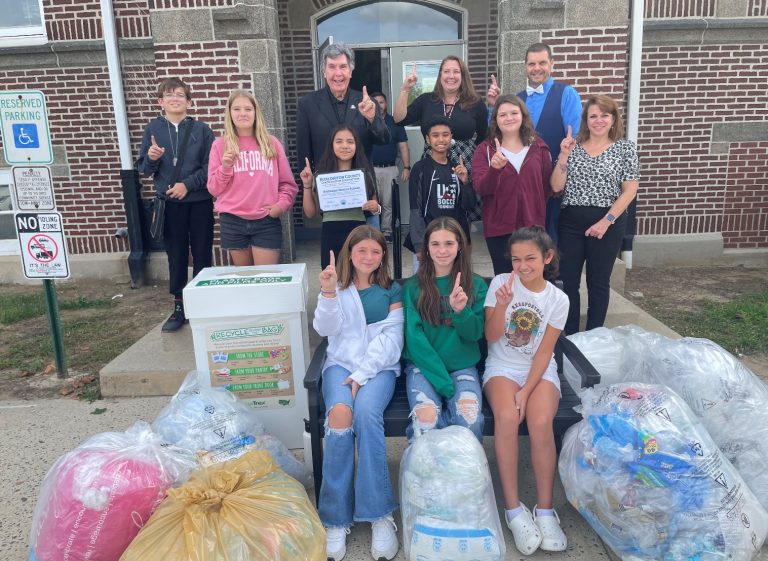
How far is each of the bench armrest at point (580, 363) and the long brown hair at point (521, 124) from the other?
126 centimetres

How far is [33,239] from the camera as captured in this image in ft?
14.7

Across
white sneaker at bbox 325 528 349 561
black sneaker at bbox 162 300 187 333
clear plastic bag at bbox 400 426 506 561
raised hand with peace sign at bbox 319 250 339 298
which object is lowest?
white sneaker at bbox 325 528 349 561

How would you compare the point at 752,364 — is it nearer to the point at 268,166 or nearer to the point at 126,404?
the point at 268,166

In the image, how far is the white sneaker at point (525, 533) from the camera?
2.68 m

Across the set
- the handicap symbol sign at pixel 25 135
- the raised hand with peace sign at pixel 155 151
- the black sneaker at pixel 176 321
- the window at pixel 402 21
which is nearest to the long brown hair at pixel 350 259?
the raised hand with peace sign at pixel 155 151

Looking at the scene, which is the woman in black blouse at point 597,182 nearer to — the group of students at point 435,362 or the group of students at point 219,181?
the group of students at point 435,362

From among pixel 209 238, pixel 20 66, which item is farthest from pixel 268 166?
pixel 20 66

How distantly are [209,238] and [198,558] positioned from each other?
9.49 ft

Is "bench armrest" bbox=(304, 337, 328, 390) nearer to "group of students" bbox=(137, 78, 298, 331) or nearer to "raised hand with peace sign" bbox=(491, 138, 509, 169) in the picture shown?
"group of students" bbox=(137, 78, 298, 331)

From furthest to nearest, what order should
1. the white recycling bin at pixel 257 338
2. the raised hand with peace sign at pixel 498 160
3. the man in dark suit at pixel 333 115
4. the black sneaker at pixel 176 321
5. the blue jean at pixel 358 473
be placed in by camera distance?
the black sneaker at pixel 176 321
the man in dark suit at pixel 333 115
the raised hand with peace sign at pixel 498 160
the white recycling bin at pixel 257 338
the blue jean at pixel 358 473

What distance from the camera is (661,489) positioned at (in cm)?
250

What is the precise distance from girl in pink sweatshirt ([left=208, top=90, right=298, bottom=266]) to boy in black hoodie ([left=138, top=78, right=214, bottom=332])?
385 millimetres

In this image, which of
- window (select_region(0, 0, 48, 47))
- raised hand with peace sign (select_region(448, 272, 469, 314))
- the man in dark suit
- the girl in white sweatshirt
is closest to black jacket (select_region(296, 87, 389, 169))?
the man in dark suit

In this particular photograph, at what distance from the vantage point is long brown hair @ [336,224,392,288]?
3.23 m
